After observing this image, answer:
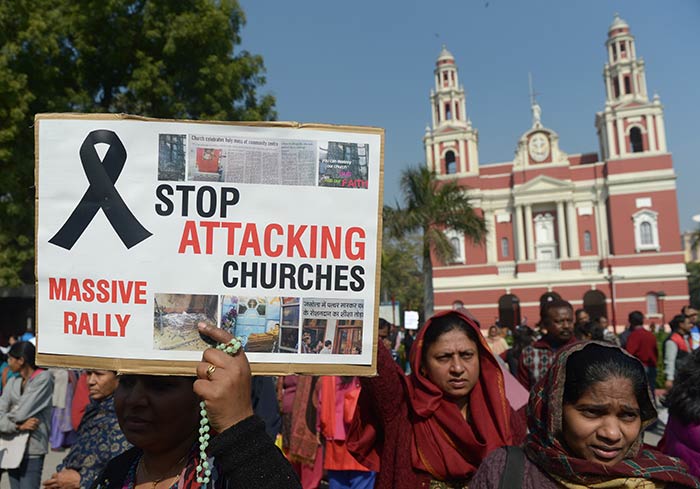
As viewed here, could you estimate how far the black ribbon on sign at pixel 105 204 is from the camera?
59.5 inches

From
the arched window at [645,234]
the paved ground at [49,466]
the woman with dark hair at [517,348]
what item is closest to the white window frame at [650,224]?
the arched window at [645,234]

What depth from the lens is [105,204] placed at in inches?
59.7

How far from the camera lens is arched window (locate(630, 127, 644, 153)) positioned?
4053 centimetres

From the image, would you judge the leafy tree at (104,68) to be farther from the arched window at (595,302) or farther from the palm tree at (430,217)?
the arched window at (595,302)

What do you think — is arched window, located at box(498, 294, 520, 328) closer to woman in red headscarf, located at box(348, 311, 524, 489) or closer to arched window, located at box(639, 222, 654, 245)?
arched window, located at box(639, 222, 654, 245)

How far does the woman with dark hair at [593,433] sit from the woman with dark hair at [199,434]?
32.9 inches

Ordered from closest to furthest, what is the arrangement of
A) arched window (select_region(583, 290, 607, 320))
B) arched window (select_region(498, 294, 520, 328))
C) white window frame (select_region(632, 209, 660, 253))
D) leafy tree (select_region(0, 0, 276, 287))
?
leafy tree (select_region(0, 0, 276, 287)), white window frame (select_region(632, 209, 660, 253)), arched window (select_region(583, 290, 607, 320)), arched window (select_region(498, 294, 520, 328))

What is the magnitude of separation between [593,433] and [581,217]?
4283cm

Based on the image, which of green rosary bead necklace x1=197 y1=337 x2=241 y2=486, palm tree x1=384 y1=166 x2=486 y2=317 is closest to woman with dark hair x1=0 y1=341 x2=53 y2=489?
green rosary bead necklace x1=197 y1=337 x2=241 y2=486

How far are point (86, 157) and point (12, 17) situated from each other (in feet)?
44.2

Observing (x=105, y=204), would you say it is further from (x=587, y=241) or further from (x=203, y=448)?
(x=587, y=241)

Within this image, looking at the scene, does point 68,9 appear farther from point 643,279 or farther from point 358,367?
point 643,279

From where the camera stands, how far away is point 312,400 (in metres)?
5.31

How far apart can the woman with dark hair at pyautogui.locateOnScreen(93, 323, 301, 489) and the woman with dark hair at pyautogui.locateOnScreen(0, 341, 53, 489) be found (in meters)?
3.57
